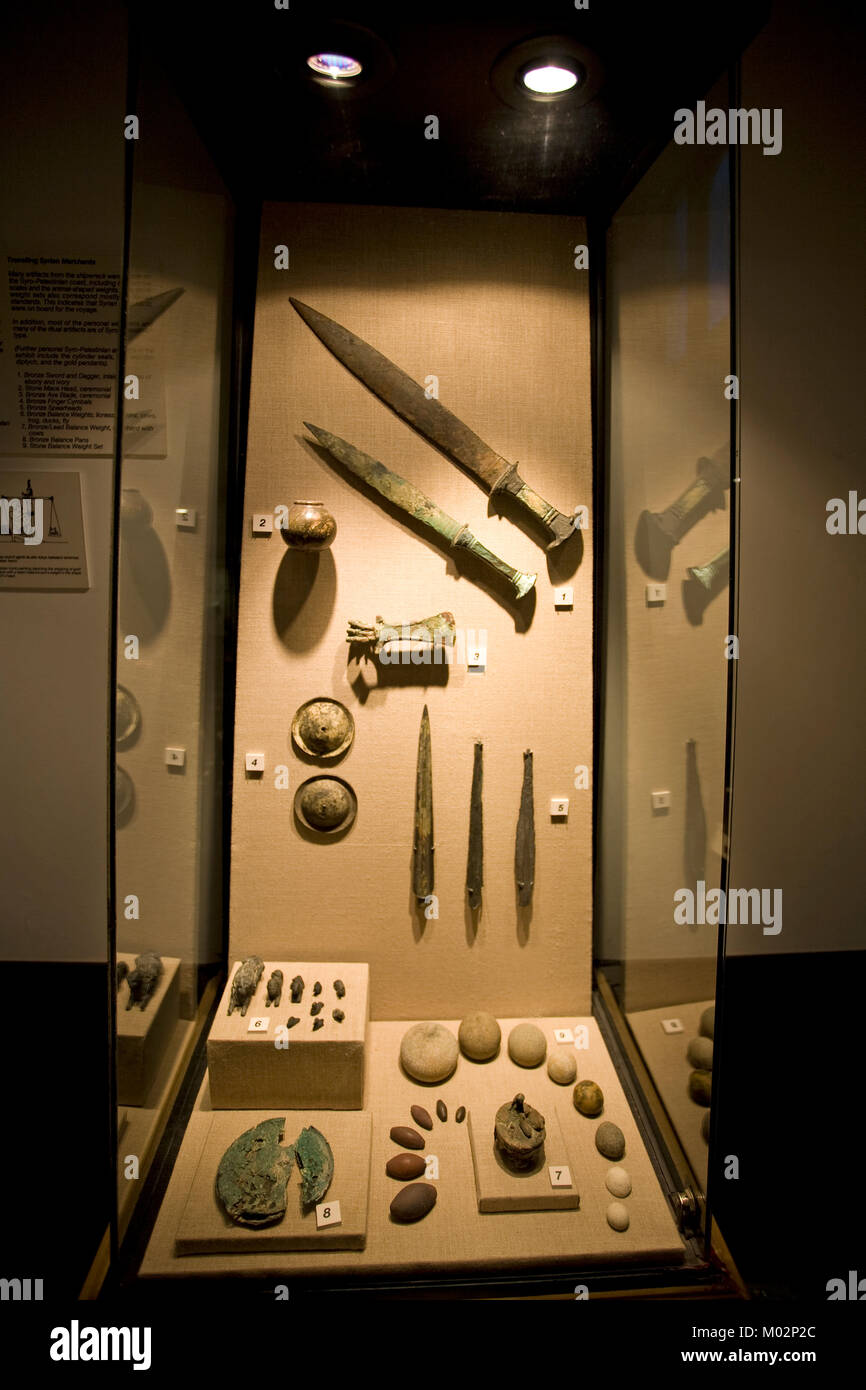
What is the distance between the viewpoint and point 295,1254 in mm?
1686

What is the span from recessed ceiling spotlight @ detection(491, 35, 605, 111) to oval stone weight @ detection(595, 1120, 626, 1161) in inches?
95.4

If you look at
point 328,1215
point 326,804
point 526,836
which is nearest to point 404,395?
point 326,804

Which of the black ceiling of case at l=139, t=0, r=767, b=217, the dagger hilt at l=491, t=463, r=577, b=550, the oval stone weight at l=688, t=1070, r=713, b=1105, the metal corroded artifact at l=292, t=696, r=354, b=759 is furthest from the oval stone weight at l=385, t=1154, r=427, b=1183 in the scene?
the black ceiling of case at l=139, t=0, r=767, b=217

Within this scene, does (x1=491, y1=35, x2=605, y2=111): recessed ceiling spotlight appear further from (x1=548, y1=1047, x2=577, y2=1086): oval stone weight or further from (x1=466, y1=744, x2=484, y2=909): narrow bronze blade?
(x1=548, y1=1047, x2=577, y2=1086): oval stone weight

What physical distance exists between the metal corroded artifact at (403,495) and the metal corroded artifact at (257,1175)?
5.23 ft

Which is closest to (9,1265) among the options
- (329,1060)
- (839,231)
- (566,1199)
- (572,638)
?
(329,1060)

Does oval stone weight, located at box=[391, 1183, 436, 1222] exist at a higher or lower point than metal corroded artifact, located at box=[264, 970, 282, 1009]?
lower

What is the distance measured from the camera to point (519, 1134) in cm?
186

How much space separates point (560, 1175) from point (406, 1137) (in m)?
0.38

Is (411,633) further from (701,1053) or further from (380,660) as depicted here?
(701,1053)

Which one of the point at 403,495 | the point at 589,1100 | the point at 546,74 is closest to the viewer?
the point at 546,74

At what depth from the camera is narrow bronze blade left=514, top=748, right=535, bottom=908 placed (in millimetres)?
2354
